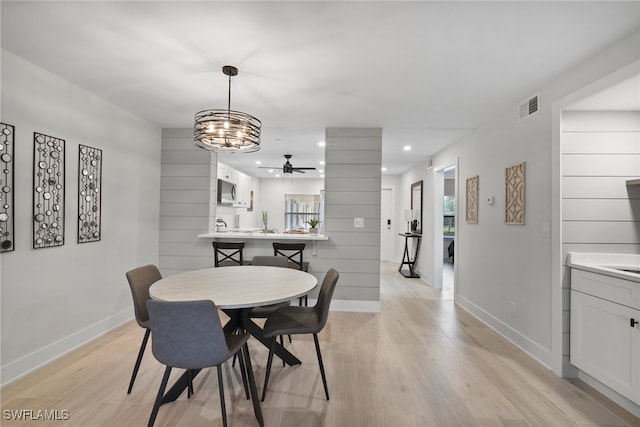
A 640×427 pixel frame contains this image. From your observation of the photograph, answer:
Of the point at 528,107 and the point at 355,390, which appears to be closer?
the point at 355,390

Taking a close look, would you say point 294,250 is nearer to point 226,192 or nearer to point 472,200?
point 472,200

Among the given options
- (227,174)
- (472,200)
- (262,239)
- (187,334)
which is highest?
(227,174)

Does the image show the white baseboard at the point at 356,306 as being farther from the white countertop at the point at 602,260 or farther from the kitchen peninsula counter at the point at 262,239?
the white countertop at the point at 602,260

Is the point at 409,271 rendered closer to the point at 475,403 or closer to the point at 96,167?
the point at 475,403

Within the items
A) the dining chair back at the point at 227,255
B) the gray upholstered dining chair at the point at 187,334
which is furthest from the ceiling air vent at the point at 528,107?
the dining chair back at the point at 227,255

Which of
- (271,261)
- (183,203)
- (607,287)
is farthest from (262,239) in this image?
(607,287)

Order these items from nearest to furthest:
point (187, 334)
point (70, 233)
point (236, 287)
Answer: point (187, 334)
point (236, 287)
point (70, 233)

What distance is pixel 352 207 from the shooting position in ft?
13.2

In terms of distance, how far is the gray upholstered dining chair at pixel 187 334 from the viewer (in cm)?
155

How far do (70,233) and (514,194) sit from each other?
425 centimetres

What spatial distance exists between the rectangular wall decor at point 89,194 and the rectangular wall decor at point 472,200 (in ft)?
14.2

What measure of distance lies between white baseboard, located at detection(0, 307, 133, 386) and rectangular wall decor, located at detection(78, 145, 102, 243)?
2.91 ft

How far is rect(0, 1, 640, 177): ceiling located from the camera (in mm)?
1743

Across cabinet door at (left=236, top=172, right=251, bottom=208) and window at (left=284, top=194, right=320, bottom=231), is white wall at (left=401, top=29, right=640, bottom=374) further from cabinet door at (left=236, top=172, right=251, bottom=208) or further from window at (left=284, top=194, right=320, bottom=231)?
window at (left=284, top=194, right=320, bottom=231)
